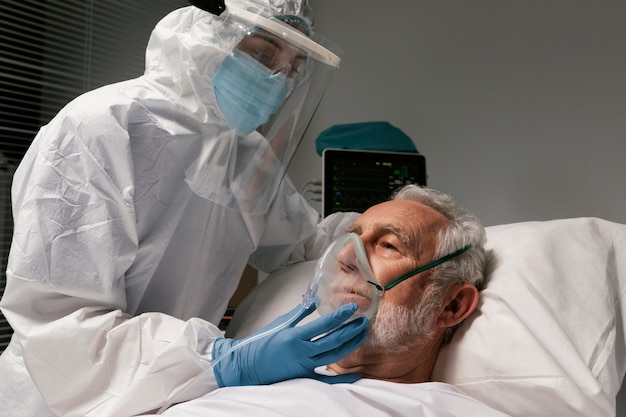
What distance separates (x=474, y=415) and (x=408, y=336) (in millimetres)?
237

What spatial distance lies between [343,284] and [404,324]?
0.17 m

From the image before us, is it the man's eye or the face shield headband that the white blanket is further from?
the man's eye

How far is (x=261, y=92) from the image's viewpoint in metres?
1.37

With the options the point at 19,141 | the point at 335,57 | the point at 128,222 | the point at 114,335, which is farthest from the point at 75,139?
the point at 19,141

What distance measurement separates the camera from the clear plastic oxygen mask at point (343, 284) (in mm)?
1291

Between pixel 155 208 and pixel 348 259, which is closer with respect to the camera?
pixel 348 259

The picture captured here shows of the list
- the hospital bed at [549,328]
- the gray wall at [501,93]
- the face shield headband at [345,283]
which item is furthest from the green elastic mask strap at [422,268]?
the gray wall at [501,93]

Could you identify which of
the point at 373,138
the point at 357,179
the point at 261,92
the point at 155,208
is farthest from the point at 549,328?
the point at 373,138

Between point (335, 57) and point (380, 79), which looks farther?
point (380, 79)

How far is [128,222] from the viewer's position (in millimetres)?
1395

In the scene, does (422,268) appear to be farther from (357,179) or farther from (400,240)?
(357,179)

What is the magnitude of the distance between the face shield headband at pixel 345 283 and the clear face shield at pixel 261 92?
260mm

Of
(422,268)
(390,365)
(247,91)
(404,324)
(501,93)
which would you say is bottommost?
(390,365)

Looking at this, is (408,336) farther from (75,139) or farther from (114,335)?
(75,139)
